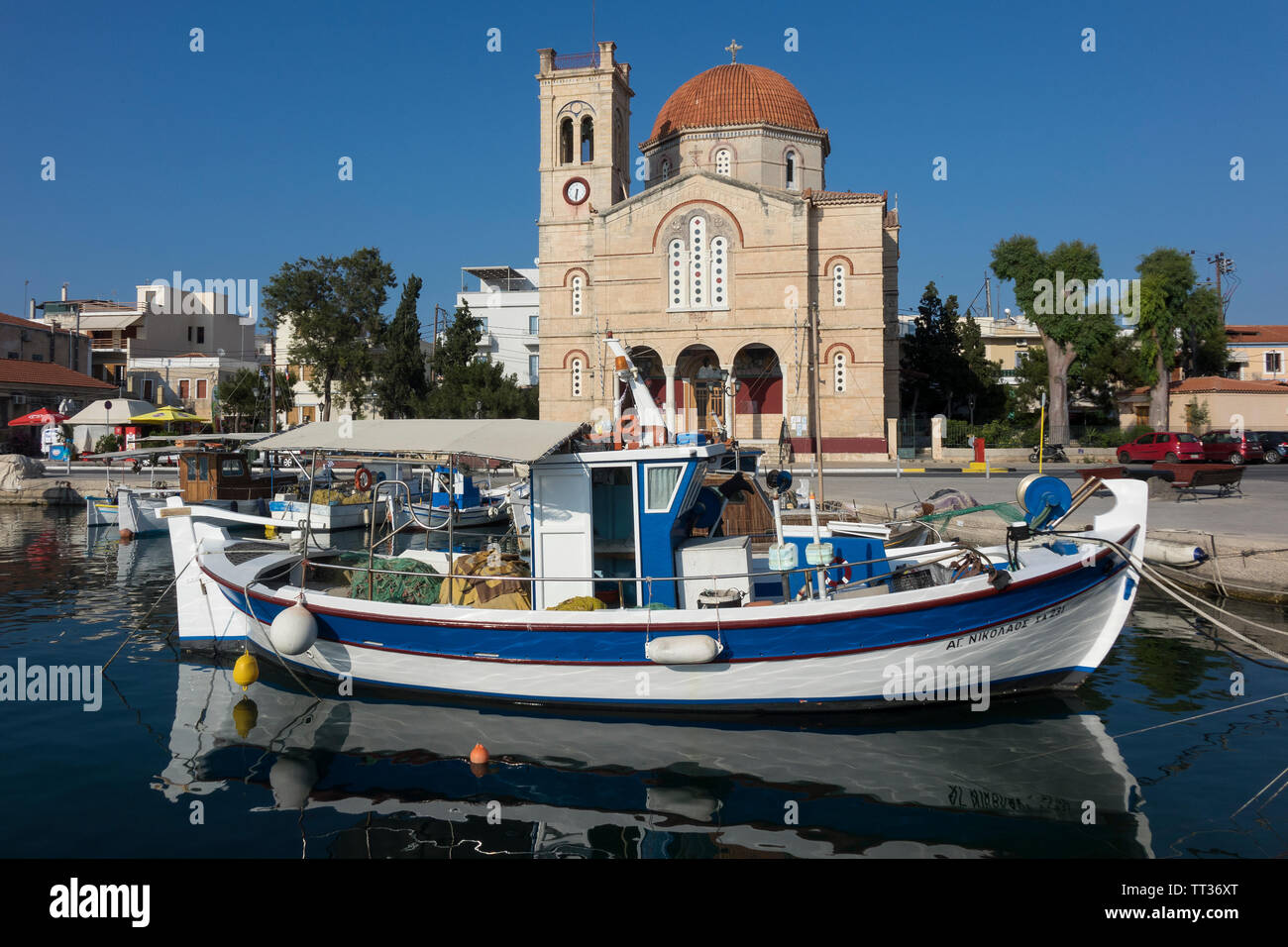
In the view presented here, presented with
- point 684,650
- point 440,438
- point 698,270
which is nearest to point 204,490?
point 440,438

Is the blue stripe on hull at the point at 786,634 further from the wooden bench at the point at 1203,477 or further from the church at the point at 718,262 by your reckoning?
the church at the point at 718,262

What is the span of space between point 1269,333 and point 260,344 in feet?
223

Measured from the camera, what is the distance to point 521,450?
9109mm

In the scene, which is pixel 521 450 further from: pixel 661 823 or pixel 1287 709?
pixel 1287 709

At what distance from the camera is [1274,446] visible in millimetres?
35438

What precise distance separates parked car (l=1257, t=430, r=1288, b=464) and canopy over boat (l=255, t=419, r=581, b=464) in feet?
117

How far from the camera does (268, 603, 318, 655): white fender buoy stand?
9.14 meters

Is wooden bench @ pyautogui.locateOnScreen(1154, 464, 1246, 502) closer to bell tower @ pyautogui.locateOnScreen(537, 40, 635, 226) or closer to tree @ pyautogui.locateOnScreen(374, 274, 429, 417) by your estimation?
bell tower @ pyautogui.locateOnScreen(537, 40, 635, 226)

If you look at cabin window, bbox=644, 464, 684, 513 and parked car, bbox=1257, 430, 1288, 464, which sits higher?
parked car, bbox=1257, 430, 1288, 464

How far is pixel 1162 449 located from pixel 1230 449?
6.85 ft

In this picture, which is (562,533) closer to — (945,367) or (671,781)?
(671,781)

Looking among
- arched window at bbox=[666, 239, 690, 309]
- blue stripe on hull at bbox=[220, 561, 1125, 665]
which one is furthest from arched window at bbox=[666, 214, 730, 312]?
blue stripe on hull at bbox=[220, 561, 1125, 665]
